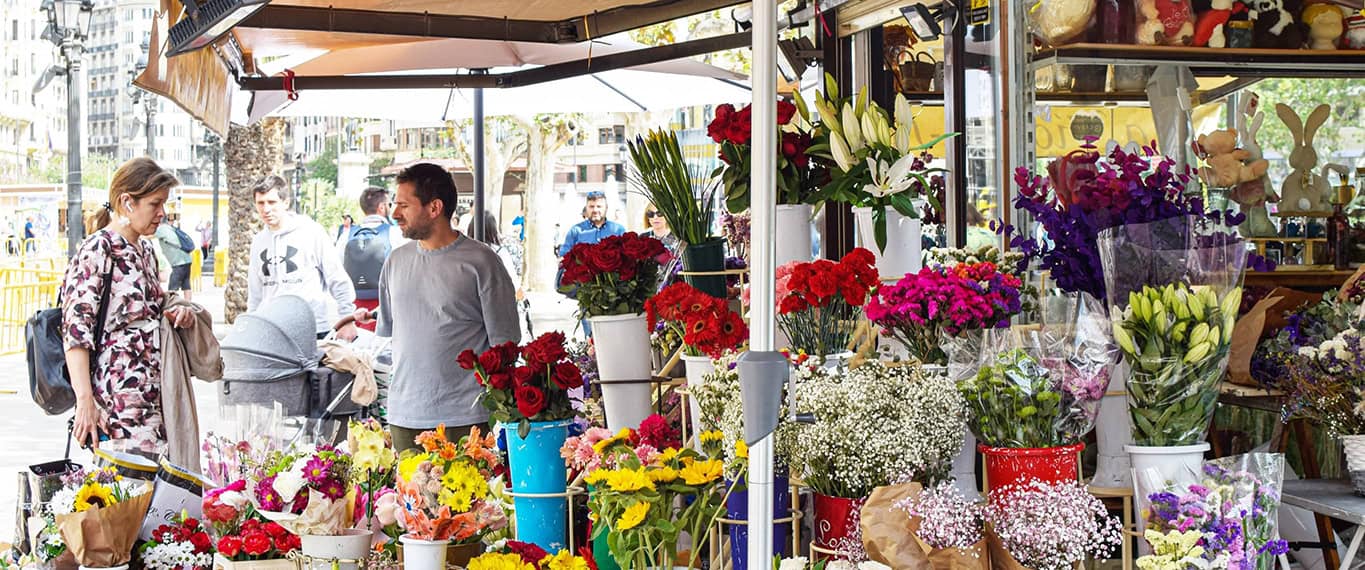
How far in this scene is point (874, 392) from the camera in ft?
7.36

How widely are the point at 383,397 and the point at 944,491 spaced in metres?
4.52

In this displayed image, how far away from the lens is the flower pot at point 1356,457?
254 centimetres

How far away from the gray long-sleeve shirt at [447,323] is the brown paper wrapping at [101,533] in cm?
147

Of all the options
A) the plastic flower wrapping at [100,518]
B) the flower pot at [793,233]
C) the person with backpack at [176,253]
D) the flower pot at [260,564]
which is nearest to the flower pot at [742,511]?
the flower pot at [793,233]

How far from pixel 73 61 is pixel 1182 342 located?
11.0 metres

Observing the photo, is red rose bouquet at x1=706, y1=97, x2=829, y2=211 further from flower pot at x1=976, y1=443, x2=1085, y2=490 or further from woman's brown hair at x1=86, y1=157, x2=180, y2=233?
woman's brown hair at x1=86, y1=157, x2=180, y2=233

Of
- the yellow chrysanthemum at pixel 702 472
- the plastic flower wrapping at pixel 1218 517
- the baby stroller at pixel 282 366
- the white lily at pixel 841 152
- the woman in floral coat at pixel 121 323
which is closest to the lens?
the plastic flower wrapping at pixel 1218 517

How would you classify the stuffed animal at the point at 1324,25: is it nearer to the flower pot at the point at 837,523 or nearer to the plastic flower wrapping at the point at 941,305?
the plastic flower wrapping at the point at 941,305

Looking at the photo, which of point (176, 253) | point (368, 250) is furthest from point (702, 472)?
point (176, 253)

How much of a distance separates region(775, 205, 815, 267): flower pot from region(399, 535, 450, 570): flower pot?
40.4 inches

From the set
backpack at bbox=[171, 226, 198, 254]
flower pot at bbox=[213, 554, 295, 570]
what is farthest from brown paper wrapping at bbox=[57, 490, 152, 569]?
backpack at bbox=[171, 226, 198, 254]

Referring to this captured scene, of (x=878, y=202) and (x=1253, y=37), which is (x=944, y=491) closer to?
(x=878, y=202)

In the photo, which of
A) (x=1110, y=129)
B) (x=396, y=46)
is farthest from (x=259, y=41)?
(x=1110, y=129)

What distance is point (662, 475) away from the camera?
2307 mm
